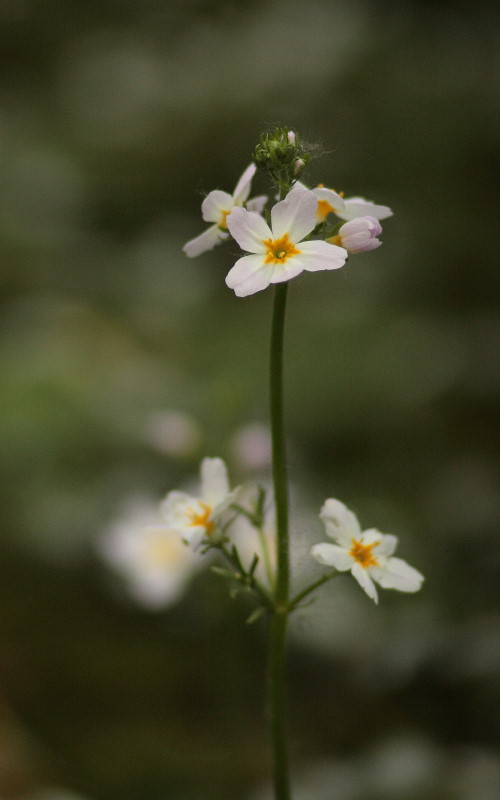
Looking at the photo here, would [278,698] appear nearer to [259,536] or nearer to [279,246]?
[259,536]

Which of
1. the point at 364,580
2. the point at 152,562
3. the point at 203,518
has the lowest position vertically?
the point at 364,580

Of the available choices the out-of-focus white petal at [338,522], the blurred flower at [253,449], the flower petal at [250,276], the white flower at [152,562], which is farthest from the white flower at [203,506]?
the white flower at [152,562]

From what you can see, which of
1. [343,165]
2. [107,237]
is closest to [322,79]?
[343,165]

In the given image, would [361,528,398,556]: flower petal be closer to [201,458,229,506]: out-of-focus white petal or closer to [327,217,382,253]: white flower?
[201,458,229,506]: out-of-focus white petal

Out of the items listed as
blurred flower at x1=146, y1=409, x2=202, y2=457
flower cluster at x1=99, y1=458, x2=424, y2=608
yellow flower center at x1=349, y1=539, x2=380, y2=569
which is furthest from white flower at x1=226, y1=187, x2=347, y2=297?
blurred flower at x1=146, y1=409, x2=202, y2=457

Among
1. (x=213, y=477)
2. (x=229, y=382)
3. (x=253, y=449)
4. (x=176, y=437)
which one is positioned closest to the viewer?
(x=213, y=477)

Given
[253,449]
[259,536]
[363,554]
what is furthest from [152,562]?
[363,554]
